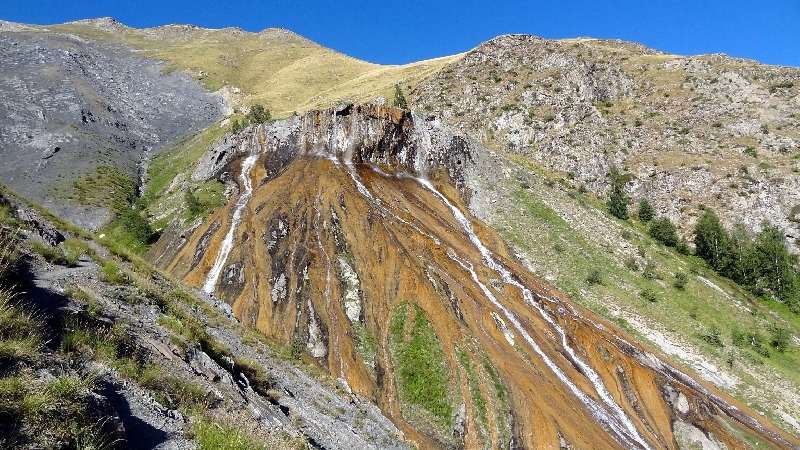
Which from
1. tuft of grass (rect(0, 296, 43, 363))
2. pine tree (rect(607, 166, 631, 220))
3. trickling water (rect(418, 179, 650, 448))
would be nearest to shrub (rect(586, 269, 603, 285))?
trickling water (rect(418, 179, 650, 448))

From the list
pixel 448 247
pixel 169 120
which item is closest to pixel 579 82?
pixel 448 247

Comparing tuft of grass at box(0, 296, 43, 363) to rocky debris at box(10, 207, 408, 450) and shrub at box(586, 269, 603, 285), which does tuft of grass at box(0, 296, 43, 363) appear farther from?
shrub at box(586, 269, 603, 285)

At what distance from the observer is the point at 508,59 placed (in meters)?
74.3

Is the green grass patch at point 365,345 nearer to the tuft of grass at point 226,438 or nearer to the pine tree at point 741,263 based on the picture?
the tuft of grass at point 226,438

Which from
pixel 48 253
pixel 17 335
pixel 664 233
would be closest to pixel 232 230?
pixel 48 253

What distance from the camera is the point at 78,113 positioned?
200ft

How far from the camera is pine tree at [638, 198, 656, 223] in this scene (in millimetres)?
49625

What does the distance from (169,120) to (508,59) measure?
201 ft

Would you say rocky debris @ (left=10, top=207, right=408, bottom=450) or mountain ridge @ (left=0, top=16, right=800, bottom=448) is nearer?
rocky debris @ (left=10, top=207, right=408, bottom=450)

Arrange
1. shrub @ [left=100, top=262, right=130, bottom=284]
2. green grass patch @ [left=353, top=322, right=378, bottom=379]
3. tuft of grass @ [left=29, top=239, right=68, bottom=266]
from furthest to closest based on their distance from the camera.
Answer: green grass patch @ [left=353, top=322, right=378, bottom=379], shrub @ [left=100, top=262, right=130, bottom=284], tuft of grass @ [left=29, top=239, right=68, bottom=266]

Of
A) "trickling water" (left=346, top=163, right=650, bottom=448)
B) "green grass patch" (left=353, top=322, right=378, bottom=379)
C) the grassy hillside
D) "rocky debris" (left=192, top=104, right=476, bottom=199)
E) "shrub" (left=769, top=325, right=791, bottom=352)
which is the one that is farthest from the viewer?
"rocky debris" (left=192, top=104, right=476, bottom=199)

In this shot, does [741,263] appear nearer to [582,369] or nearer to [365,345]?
[582,369]

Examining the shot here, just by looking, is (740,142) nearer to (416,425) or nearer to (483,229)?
(483,229)

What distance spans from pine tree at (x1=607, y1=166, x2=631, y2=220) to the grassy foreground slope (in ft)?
126
